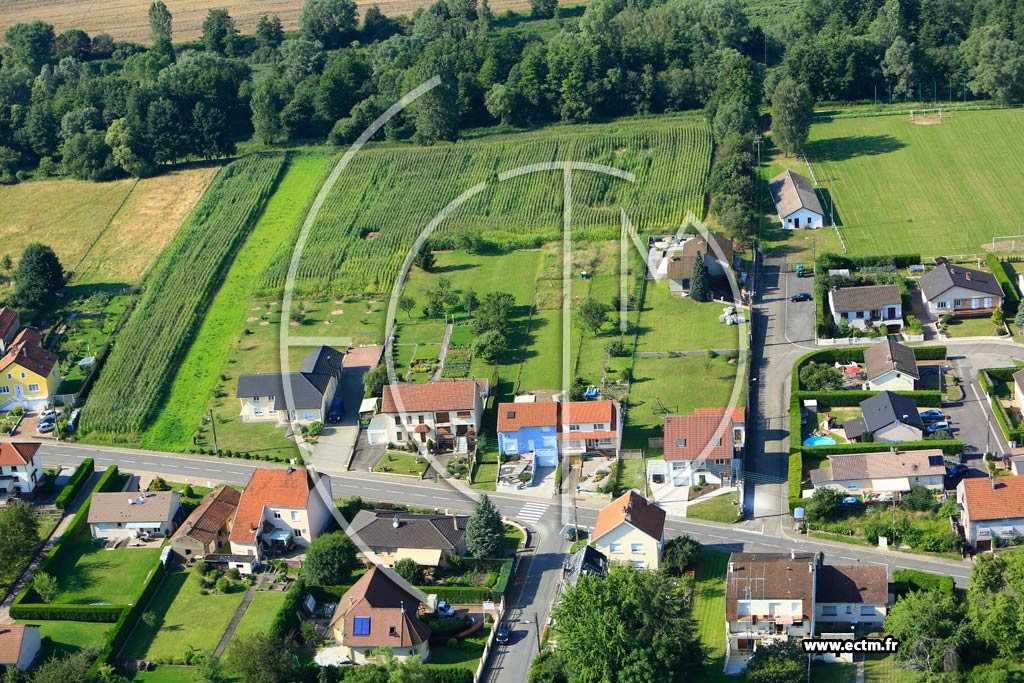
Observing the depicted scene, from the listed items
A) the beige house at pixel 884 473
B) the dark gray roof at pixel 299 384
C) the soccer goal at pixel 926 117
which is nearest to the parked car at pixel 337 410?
the dark gray roof at pixel 299 384

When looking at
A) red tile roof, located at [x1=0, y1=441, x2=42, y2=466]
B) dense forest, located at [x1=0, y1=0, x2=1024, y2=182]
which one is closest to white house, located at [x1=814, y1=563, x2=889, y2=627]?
red tile roof, located at [x1=0, y1=441, x2=42, y2=466]

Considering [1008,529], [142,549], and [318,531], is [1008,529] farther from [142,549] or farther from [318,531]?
[142,549]

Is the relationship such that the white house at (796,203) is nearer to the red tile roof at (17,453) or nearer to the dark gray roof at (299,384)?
the dark gray roof at (299,384)

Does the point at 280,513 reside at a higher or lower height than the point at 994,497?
lower

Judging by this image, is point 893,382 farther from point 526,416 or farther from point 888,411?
point 526,416

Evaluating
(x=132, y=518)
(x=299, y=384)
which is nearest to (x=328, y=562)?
(x=132, y=518)

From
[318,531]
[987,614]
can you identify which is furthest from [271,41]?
[987,614]

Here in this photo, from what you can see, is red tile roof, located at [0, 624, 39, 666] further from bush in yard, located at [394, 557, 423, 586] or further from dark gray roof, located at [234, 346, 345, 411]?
dark gray roof, located at [234, 346, 345, 411]
